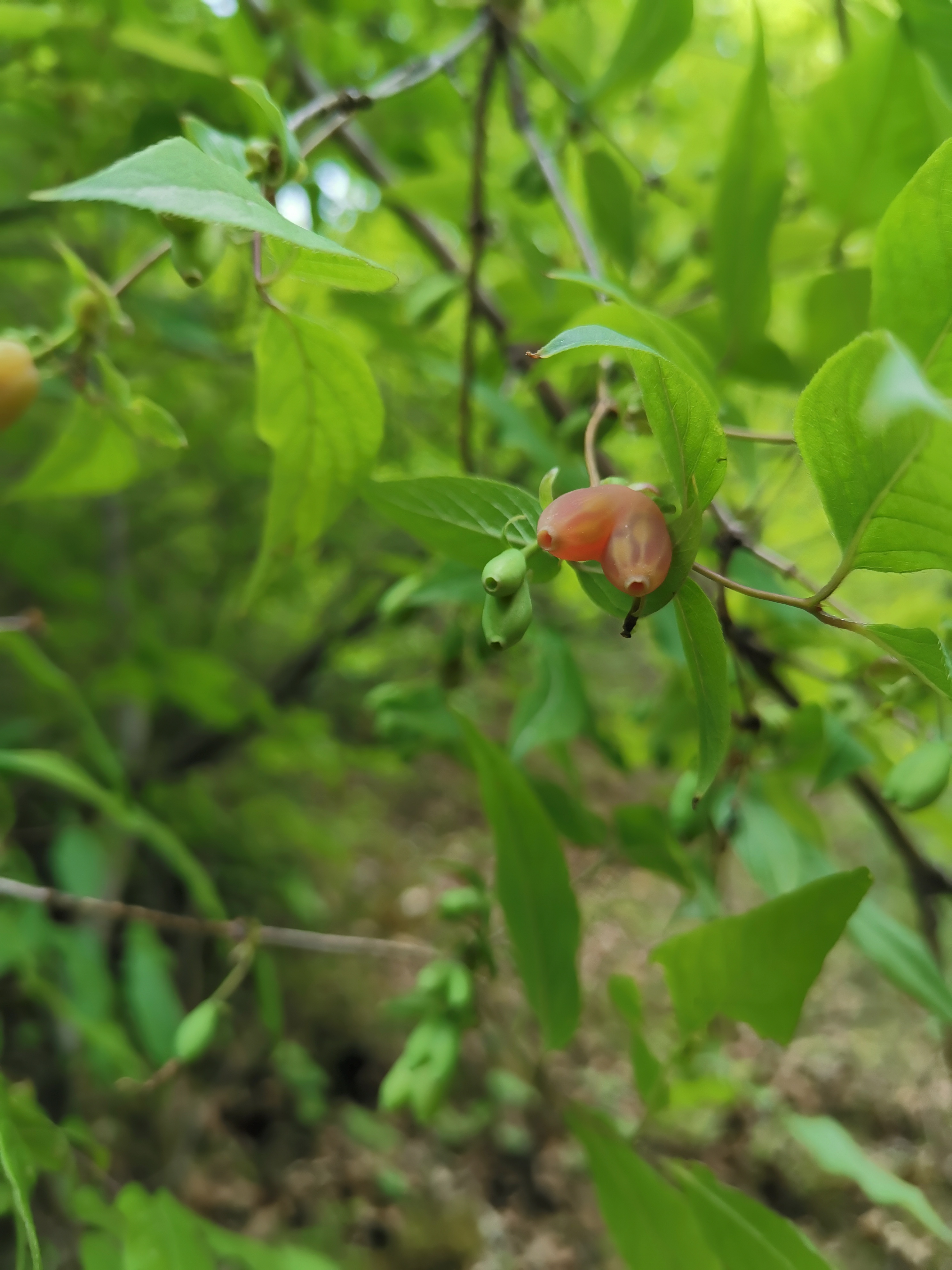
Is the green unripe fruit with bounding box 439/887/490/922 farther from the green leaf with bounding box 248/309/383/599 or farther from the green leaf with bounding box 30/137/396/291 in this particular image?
the green leaf with bounding box 30/137/396/291

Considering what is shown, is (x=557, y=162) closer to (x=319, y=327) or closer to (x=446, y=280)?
(x=446, y=280)

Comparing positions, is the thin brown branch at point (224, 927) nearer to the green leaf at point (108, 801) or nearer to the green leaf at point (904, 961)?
the green leaf at point (108, 801)

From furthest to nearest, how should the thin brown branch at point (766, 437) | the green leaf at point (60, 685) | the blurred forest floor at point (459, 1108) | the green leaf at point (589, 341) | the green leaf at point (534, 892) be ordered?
the blurred forest floor at point (459, 1108) → the green leaf at point (60, 685) → the green leaf at point (534, 892) → the thin brown branch at point (766, 437) → the green leaf at point (589, 341)

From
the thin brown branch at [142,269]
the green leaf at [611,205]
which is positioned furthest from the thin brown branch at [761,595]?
the green leaf at [611,205]

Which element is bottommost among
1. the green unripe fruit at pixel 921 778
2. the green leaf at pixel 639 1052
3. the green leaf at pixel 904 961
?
the green leaf at pixel 904 961

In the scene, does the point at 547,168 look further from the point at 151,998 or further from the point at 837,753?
the point at 151,998

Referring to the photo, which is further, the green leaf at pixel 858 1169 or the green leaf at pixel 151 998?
the green leaf at pixel 151 998

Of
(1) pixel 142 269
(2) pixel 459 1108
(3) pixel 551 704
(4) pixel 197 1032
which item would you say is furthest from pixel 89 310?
(2) pixel 459 1108
